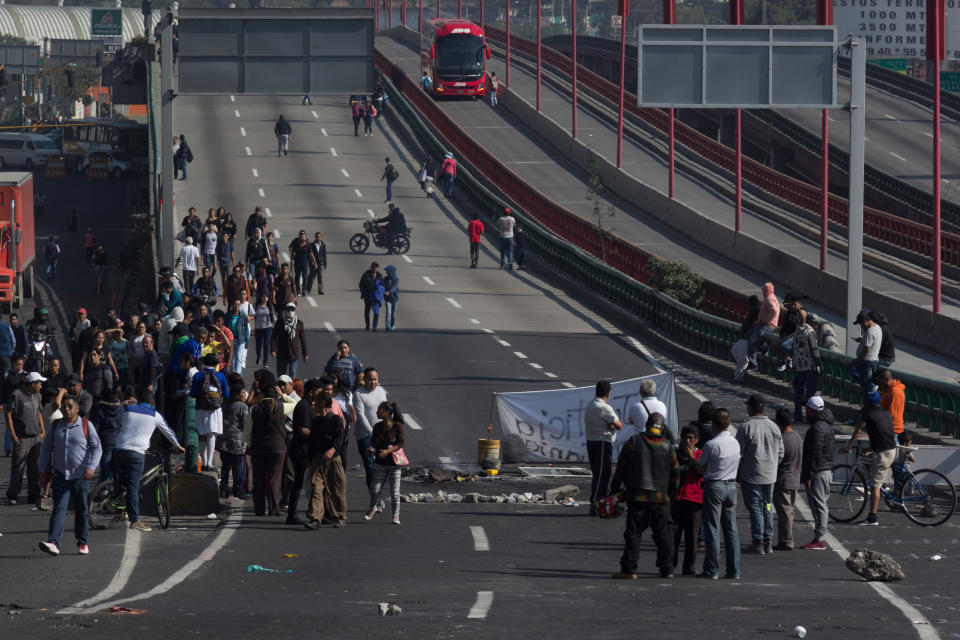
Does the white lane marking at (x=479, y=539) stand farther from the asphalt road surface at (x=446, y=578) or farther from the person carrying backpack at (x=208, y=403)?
the person carrying backpack at (x=208, y=403)

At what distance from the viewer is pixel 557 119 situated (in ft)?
249

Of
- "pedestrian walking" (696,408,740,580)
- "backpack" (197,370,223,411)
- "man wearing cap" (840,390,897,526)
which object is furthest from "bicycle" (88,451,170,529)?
"man wearing cap" (840,390,897,526)

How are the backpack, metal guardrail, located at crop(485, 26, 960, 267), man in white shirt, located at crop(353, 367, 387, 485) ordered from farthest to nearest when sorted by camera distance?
metal guardrail, located at crop(485, 26, 960, 267) < the backpack < man in white shirt, located at crop(353, 367, 387, 485)

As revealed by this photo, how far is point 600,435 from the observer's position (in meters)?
17.1

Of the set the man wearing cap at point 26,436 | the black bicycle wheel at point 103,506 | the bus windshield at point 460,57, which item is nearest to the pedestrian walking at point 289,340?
the man wearing cap at point 26,436

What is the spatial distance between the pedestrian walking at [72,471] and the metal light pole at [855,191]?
1659cm

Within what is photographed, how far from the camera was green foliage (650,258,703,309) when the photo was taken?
116 ft

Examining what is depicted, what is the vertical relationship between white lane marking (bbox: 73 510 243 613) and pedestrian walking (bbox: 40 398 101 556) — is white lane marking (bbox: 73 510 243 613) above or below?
below

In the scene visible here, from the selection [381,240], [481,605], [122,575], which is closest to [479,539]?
[481,605]

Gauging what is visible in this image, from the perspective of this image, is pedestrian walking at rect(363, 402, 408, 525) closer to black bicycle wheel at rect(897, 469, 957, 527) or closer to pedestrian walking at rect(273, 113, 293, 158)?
black bicycle wheel at rect(897, 469, 957, 527)

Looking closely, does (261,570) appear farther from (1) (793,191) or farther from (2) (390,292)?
(1) (793,191)

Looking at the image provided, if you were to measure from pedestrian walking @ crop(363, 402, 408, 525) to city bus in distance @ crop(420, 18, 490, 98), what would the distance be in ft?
197

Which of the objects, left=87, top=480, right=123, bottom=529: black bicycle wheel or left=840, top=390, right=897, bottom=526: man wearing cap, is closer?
left=87, top=480, right=123, bottom=529: black bicycle wheel

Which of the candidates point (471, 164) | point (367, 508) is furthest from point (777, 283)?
point (367, 508)
